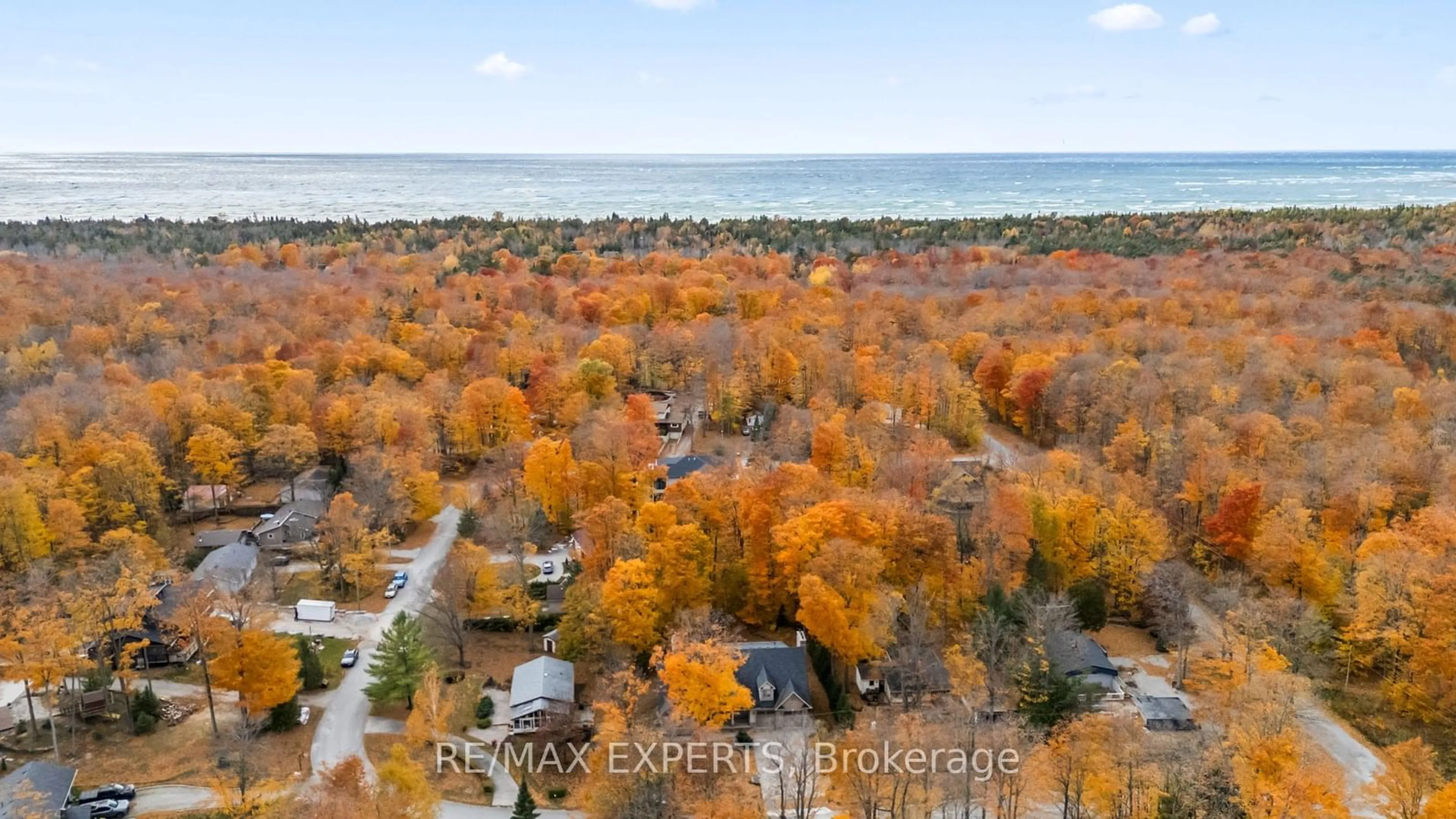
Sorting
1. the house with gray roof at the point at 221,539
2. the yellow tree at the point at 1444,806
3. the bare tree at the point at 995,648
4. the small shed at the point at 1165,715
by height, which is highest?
the yellow tree at the point at 1444,806

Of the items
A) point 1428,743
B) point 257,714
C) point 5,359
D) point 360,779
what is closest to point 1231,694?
point 1428,743

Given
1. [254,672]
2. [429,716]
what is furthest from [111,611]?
[429,716]

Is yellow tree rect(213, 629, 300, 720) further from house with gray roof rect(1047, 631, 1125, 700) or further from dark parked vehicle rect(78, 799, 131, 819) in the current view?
house with gray roof rect(1047, 631, 1125, 700)

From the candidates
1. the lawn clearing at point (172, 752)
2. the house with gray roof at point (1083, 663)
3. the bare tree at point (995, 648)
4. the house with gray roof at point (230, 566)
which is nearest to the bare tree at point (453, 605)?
the lawn clearing at point (172, 752)

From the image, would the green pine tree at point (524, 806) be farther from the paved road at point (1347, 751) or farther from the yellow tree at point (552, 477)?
the paved road at point (1347, 751)

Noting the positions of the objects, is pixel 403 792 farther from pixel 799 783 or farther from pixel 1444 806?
pixel 1444 806

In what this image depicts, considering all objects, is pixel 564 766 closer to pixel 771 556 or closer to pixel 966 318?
pixel 771 556

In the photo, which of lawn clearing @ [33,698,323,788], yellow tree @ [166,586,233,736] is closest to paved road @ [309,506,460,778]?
lawn clearing @ [33,698,323,788]
